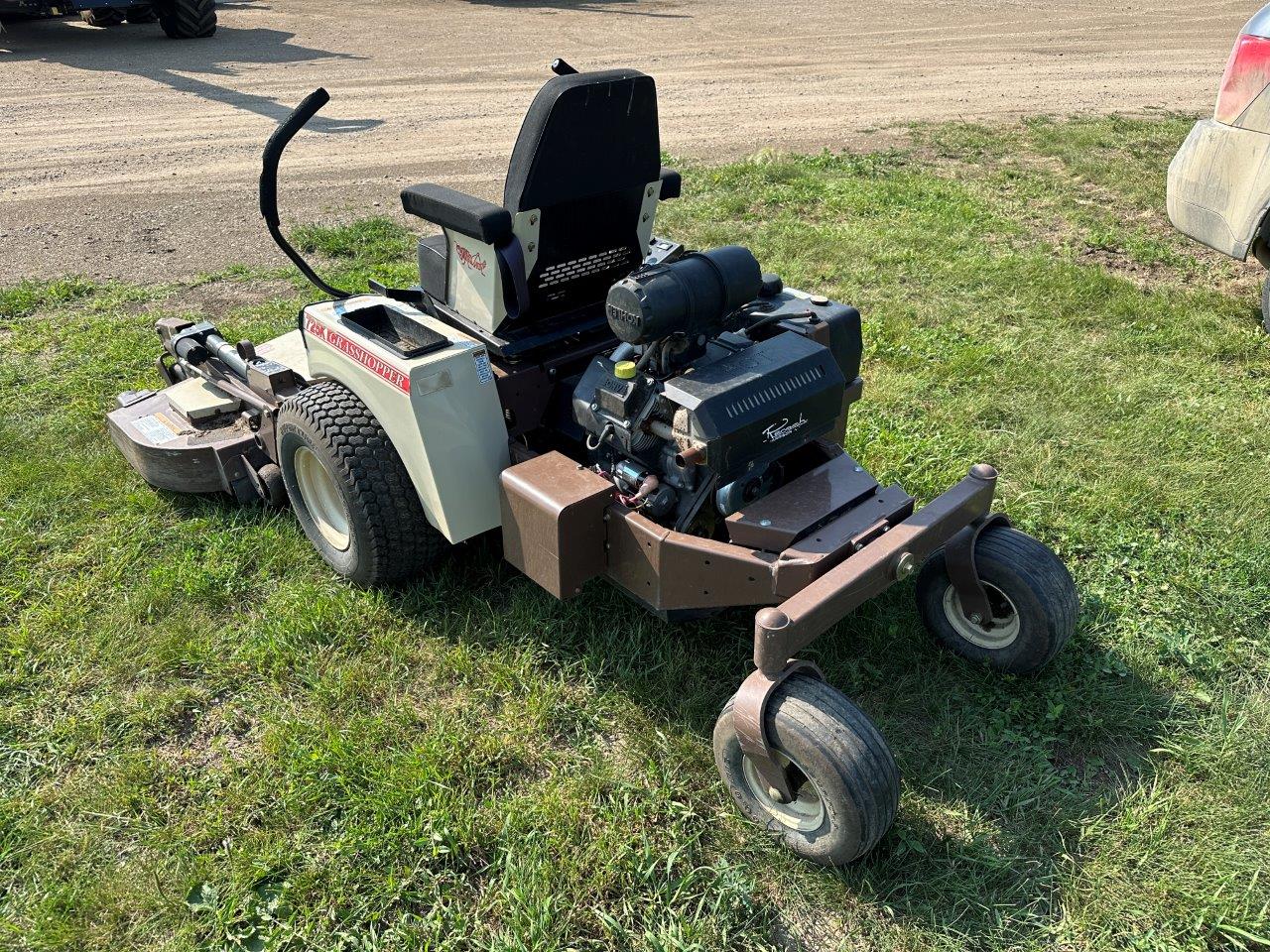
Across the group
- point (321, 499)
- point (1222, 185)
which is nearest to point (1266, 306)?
point (1222, 185)

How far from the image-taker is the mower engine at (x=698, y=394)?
284cm

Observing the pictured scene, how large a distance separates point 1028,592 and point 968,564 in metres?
0.19

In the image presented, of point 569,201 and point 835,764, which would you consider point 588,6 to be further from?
point 835,764

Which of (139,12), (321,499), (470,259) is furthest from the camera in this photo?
A: (139,12)

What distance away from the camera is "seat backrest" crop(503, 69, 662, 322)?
10.2 ft

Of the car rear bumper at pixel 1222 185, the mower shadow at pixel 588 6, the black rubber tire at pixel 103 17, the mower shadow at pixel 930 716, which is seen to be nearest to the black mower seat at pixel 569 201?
the mower shadow at pixel 930 716

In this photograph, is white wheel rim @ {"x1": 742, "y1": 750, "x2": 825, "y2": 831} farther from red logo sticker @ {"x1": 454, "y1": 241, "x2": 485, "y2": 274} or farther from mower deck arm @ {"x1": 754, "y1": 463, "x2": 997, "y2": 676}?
red logo sticker @ {"x1": 454, "y1": 241, "x2": 485, "y2": 274}

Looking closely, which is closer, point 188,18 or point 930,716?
point 930,716

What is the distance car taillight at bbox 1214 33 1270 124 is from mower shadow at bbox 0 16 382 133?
8794mm

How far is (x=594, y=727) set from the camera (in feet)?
10.4

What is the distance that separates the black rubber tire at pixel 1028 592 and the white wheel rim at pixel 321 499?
7.28 ft

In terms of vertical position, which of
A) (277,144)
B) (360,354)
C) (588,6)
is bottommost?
(588,6)

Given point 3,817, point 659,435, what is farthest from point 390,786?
point 659,435

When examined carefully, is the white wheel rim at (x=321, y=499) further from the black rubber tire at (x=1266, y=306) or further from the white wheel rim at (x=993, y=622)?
the black rubber tire at (x=1266, y=306)
